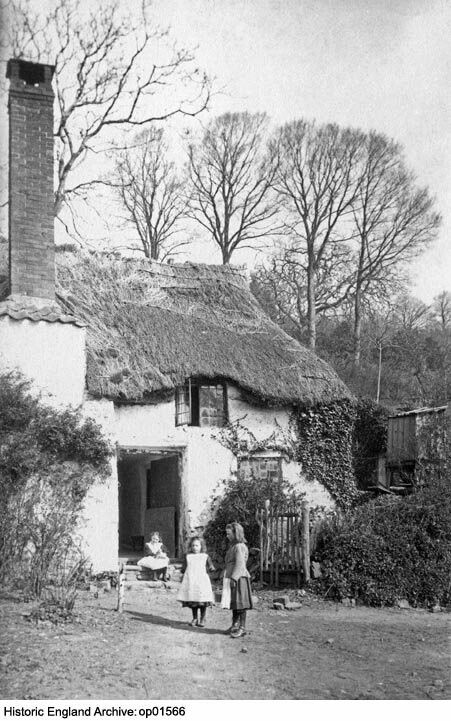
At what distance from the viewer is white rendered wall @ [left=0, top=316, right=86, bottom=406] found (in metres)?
12.5

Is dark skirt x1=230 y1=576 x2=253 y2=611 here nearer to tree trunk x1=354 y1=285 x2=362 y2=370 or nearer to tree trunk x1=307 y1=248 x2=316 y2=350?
tree trunk x1=307 y1=248 x2=316 y2=350

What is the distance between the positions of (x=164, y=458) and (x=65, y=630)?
28.8 ft

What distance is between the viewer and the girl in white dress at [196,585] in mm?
9148

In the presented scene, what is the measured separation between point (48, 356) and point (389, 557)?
6440 millimetres

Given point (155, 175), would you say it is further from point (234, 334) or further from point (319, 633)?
point (319, 633)

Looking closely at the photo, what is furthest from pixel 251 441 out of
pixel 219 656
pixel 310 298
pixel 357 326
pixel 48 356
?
pixel 357 326

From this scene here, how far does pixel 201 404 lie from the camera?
15383mm

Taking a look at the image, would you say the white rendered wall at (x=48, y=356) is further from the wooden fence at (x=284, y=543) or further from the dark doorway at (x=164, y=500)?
the wooden fence at (x=284, y=543)

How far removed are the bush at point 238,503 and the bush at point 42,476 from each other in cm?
268

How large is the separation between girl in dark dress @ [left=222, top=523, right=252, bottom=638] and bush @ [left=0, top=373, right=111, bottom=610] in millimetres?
2111

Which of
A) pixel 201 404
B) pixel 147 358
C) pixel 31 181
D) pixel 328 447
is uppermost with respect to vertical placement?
pixel 31 181

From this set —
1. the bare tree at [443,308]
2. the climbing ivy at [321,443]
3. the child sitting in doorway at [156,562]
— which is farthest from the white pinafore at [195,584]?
the bare tree at [443,308]

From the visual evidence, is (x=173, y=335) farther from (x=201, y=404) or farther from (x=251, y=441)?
(x=251, y=441)

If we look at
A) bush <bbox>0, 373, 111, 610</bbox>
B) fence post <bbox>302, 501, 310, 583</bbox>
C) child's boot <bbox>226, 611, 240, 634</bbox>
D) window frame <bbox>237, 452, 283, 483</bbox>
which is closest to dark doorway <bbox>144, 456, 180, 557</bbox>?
window frame <bbox>237, 452, 283, 483</bbox>
